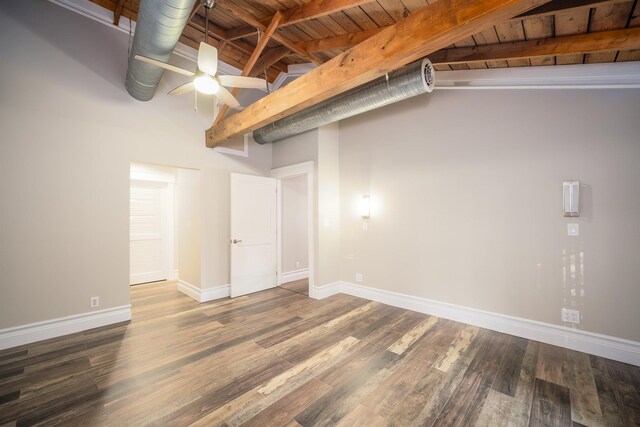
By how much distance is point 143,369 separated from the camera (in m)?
2.41

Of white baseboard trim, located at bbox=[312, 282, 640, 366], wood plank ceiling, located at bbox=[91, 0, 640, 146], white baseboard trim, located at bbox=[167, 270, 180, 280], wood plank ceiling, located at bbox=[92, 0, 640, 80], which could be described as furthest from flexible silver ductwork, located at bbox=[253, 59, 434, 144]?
white baseboard trim, located at bbox=[167, 270, 180, 280]

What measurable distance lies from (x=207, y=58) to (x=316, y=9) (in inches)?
48.6

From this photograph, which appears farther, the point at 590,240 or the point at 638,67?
the point at 590,240

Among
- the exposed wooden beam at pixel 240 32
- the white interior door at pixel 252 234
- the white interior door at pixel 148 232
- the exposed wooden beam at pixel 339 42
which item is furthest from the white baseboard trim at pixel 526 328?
the white interior door at pixel 148 232

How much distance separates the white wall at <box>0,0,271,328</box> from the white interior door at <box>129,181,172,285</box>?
2399mm

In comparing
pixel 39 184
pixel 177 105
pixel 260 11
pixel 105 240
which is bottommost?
pixel 105 240

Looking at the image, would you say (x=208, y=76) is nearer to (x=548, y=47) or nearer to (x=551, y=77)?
(x=548, y=47)

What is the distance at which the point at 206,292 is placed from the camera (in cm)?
430

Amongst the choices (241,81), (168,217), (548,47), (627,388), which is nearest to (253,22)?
(241,81)

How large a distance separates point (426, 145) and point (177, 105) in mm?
3769

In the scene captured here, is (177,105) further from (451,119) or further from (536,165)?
(536,165)

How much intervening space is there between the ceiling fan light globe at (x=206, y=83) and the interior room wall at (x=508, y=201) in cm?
252

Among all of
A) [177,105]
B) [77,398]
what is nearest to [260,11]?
[177,105]

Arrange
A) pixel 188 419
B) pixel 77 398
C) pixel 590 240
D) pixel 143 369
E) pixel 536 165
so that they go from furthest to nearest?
pixel 536 165 < pixel 590 240 < pixel 143 369 < pixel 77 398 < pixel 188 419
